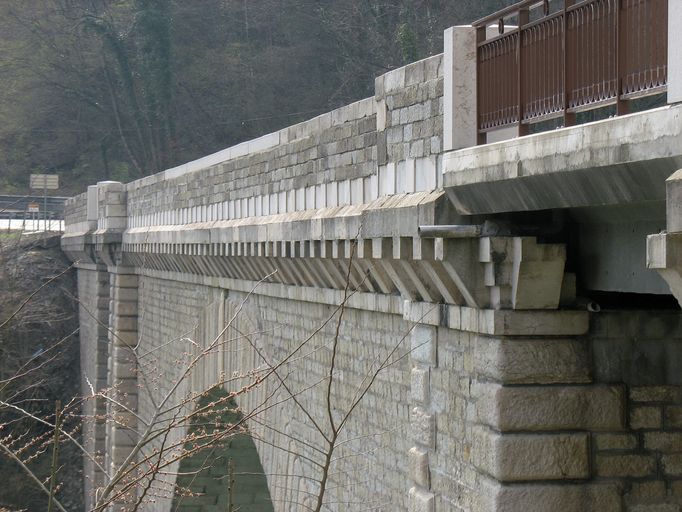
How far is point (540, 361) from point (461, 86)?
1.65 meters

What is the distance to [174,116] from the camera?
160 feet

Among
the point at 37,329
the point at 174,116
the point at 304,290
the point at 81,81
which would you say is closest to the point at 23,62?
the point at 81,81

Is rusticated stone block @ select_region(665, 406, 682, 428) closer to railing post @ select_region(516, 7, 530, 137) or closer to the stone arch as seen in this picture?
railing post @ select_region(516, 7, 530, 137)

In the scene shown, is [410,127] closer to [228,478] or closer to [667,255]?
[667,255]

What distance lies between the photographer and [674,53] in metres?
5.22

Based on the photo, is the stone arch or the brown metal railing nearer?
the brown metal railing

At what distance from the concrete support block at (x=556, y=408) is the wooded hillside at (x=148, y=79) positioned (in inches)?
1424

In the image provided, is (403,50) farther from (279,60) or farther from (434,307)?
(434,307)

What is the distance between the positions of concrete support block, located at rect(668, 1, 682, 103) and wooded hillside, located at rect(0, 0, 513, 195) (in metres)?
38.1

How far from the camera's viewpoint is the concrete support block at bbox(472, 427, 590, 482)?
7336 millimetres

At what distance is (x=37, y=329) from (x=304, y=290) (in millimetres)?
21323

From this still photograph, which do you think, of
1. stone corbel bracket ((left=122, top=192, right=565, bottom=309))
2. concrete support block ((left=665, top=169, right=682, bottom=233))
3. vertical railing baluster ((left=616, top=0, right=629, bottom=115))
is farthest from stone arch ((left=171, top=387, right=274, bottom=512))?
concrete support block ((left=665, top=169, right=682, bottom=233))

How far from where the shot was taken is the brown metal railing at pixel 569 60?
18.4 feet

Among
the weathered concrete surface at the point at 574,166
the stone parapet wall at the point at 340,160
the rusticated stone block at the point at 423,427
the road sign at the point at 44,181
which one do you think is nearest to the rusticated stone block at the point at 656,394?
the weathered concrete surface at the point at 574,166
